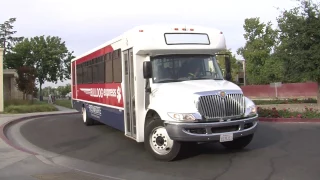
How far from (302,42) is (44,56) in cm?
3574

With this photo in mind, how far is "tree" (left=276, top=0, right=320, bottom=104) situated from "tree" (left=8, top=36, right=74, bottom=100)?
110 ft

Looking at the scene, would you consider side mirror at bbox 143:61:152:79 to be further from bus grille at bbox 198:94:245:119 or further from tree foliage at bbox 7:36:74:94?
tree foliage at bbox 7:36:74:94

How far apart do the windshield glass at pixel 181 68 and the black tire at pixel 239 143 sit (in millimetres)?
1583

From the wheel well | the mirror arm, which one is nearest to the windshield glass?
the mirror arm

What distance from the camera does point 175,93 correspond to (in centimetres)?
789

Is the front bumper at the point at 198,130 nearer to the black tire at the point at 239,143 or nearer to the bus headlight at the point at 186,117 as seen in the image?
the bus headlight at the point at 186,117

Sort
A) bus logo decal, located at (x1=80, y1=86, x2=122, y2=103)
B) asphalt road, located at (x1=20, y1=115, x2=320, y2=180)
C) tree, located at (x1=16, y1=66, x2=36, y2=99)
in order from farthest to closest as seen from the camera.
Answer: tree, located at (x1=16, y1=66, x2=36, y2=99) < bus logo decal, located at (x1=80, y1=86, x2=122, y2=103) < asphalt road, located at (x1=20, y1=115, x2=320, y2=180)

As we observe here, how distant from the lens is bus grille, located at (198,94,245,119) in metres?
7.62

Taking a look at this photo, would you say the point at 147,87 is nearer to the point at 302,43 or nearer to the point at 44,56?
the point at 302,43

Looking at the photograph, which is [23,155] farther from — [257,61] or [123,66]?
[257,61]

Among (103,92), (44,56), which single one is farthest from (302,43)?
(44,56)

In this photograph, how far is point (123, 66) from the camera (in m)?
9.98

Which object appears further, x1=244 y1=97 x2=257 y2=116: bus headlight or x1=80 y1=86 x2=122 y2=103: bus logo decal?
x1=80 y1=86 x2=122 y2=103: bus logo decal

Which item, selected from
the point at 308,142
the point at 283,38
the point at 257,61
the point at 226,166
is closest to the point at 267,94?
the point at 257,61
